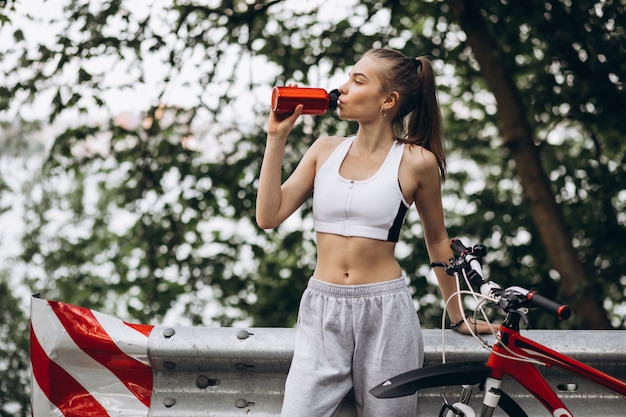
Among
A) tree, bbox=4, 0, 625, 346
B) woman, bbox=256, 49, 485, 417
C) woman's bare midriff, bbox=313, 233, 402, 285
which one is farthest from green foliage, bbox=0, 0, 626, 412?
woman's bare midriff, bbox=313, 233, 402, 285

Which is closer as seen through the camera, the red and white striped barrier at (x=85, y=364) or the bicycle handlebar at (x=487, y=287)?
the bicycle handlebar at (x=487, y=287)

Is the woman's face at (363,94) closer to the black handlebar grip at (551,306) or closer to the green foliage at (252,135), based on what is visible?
the black handlebar grip at (551,306)

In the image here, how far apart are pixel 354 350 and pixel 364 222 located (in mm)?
400

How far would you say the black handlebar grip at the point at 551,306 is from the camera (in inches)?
75.4

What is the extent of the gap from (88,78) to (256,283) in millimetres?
1804

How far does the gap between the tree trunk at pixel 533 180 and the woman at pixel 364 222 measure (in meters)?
2.13

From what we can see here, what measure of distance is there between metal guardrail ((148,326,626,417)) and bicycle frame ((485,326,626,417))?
0.56 ft

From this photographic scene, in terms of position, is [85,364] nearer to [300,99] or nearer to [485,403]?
[300,99]

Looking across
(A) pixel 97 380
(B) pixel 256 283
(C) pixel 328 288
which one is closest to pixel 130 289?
(B) pixel 256 283

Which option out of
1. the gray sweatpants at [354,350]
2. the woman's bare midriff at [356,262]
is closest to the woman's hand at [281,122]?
the woman's bare midriff at [356,262]

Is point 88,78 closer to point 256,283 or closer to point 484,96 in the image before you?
point 256,283

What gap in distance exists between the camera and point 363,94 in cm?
257

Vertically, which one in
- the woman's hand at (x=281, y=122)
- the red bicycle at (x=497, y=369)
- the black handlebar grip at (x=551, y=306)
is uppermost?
the woman's hand at (x=281, y=122)

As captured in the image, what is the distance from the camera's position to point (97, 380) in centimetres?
260
